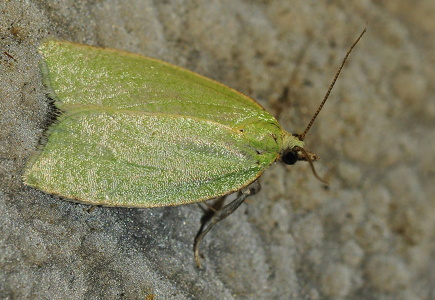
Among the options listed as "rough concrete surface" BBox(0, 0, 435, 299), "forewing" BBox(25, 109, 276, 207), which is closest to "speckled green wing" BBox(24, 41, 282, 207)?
"forewing" BBox(25, 109, 276, 207)

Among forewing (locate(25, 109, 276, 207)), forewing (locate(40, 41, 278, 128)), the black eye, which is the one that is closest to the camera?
forewing (locate(25, 109, 276, 207))

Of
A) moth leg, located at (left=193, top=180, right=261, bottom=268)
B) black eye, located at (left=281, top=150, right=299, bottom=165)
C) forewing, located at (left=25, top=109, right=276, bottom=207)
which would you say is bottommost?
moth leg, located at (left=193, top=180, right=261, bottom=268)

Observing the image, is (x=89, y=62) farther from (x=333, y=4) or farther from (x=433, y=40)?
(x=433, y=40)

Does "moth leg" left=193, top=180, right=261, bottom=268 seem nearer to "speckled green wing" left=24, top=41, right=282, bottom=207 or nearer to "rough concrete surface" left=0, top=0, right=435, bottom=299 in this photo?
"rough concrete surface" left=0, top=0, right=435, bottom=299

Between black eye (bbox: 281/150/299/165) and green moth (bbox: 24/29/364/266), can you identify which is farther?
black eye (bbox: 281/150/299/165)

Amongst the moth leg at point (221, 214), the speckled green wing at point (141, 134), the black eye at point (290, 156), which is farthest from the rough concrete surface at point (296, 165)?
the black eye at point (290, 156)

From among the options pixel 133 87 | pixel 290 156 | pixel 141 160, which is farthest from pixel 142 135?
pixel 290 156

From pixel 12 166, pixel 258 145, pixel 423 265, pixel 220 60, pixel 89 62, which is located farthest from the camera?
pixel 423 265

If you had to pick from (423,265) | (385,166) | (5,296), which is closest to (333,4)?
(385,166)

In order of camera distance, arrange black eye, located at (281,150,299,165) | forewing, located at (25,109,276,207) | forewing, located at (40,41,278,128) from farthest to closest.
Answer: black eye, located at (281,150,299,165) → forewing, located at (40,41,278,128) → forewing, located at (25,109,276,207)
